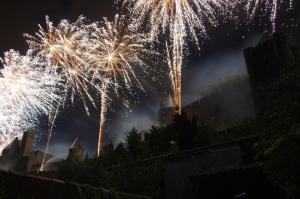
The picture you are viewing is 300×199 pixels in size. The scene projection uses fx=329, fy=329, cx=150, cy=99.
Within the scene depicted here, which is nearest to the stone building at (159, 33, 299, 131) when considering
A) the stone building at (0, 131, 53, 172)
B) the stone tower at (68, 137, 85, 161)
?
the stone tower at (68, 137, 85, 161)

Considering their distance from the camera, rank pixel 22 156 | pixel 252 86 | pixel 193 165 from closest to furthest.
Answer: pixel 193 165 → pixel 252 86 → pixel 22 156

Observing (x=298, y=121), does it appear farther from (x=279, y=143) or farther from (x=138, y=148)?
(x=138, y=148)

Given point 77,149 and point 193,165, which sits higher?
point 77,149

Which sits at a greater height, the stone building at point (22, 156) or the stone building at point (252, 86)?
the stone building at point (252, 86)

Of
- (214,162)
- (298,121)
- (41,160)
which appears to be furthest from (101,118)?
(41,160)

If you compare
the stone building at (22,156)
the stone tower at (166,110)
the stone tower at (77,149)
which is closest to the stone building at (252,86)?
the stone tower at (166,110)

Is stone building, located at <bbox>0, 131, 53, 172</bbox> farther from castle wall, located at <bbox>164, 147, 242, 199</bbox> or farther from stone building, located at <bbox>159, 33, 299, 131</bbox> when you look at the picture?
castle wall, located at <bbox>164, 147, 242, 199</bbox>

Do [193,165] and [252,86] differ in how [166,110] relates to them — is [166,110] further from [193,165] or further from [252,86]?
[193,165]

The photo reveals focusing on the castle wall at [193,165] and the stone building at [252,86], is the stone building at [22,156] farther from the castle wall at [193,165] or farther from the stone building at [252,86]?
the castle wall at [193,165]

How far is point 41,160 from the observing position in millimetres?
55750

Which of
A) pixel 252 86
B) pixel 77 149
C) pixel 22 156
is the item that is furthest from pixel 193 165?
pixel 22 156

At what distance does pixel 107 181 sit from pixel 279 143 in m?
Answer: 14.9

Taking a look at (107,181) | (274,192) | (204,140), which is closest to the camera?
(274,192)

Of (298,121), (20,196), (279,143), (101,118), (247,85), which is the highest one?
(247,85)
